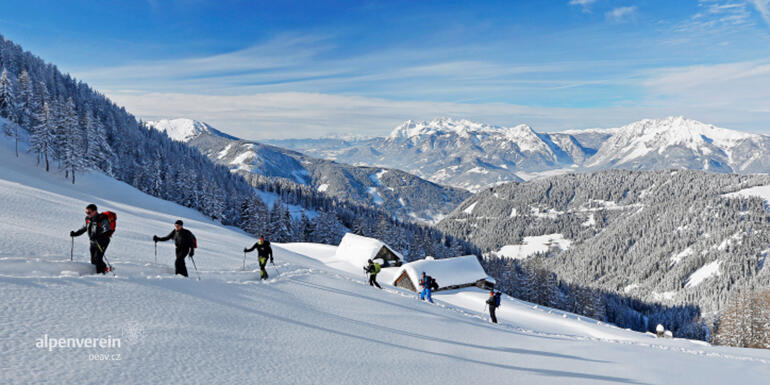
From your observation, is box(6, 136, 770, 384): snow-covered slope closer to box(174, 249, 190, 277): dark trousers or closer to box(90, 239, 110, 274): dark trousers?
box(90, 239, 110, 274): dark trousers

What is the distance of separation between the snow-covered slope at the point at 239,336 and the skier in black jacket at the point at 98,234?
1.48ft

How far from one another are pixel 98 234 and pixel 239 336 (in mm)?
5744

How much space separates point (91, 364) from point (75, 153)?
6451 centimetres

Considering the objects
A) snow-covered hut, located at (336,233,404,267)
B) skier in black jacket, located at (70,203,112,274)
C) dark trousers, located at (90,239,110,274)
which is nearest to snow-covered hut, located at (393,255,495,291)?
snow-covered hut, located at (336,233,404,267)

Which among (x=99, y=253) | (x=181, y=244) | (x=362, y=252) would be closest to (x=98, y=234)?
(x=99, y=253)

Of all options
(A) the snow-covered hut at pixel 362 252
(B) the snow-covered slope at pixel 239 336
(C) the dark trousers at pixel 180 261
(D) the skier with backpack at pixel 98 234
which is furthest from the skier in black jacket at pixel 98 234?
(A) the snow-covered hut at pixel 362 252

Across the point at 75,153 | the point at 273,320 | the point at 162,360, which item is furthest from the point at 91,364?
the point at 75,153

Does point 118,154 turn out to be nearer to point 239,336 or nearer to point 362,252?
point 362,252

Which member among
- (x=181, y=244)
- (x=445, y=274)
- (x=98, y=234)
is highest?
(x=98, y=234)

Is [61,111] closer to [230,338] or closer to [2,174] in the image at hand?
[2,174]

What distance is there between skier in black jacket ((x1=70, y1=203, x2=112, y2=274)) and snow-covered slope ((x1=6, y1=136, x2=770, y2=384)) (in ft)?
1.48

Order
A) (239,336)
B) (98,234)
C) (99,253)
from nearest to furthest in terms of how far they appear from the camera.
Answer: (239,336), (98,234), (99,253)

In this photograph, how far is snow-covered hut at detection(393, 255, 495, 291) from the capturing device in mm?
44938

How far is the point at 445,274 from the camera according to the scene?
4600cm
